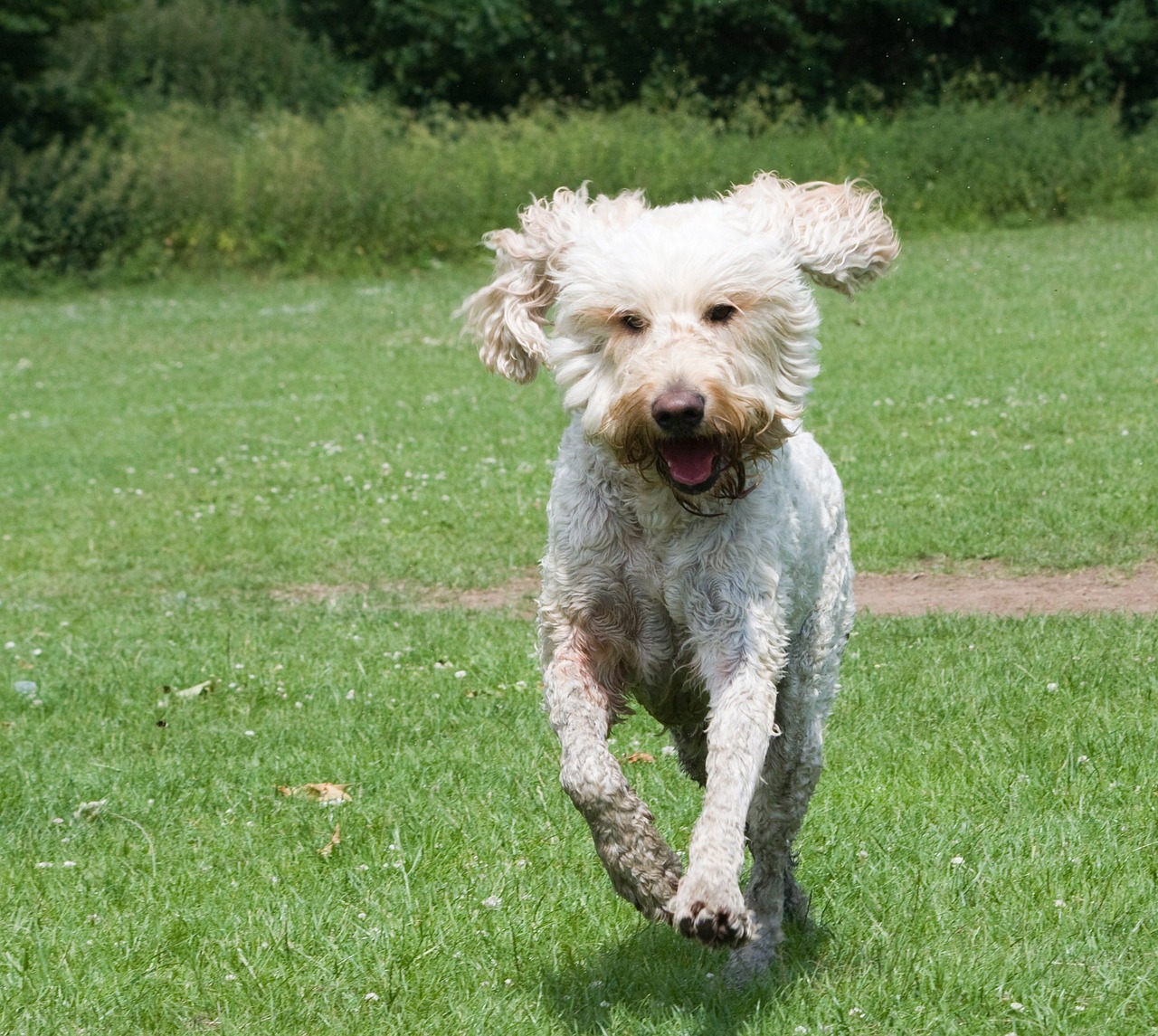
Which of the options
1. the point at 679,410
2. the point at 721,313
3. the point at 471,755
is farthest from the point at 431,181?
the point at 679,410

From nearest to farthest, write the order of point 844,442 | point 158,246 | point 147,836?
point 147,836 → point 844,442 → point 158,246

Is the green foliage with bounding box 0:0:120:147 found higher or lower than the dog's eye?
lower

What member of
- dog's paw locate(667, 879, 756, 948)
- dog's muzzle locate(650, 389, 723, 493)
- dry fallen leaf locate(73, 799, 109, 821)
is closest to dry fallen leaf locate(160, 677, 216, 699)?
dry fallen leaf locate(73, 799, 109, 821)

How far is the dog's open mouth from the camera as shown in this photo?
3.67 meters

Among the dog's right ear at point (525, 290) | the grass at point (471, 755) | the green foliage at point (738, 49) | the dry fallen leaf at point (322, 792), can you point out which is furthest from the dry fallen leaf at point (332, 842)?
the green foliage at point (738, 49)

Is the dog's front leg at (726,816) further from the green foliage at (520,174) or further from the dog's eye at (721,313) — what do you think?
the green foliage at (520,174)

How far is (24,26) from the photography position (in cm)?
2625

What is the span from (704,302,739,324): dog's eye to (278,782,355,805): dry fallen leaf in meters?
2.39

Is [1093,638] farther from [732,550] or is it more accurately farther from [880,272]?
[732,550]

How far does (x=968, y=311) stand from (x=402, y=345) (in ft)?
19.6

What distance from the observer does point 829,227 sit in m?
4.12

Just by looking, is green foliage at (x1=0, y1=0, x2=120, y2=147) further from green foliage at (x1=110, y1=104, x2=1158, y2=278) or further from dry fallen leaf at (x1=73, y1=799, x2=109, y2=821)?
dry fallen leaf at (x1=73, y1=799, x2=109, y2=821)

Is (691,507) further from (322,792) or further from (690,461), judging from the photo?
(322,792)

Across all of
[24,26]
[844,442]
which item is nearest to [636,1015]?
[844,442]
